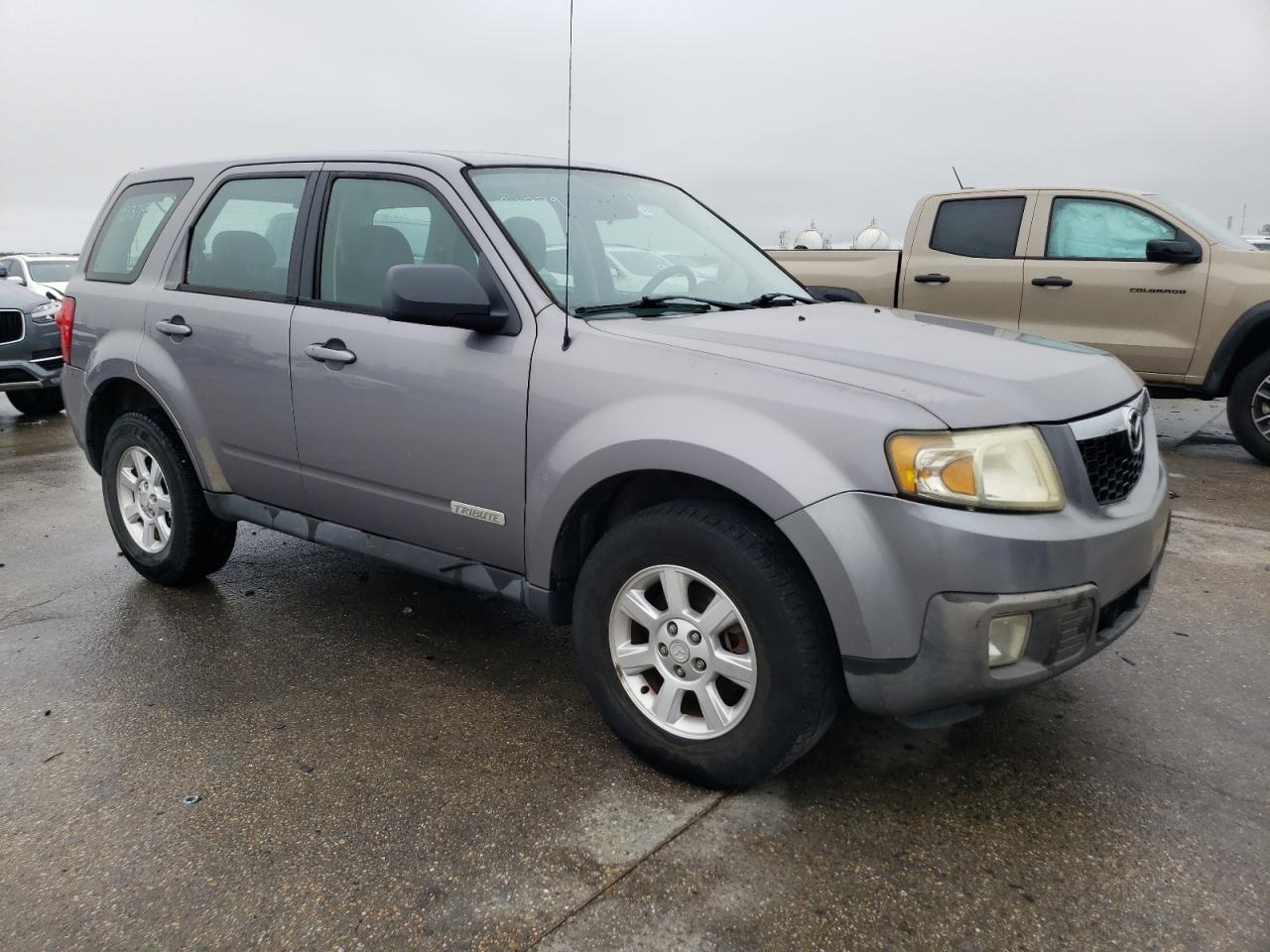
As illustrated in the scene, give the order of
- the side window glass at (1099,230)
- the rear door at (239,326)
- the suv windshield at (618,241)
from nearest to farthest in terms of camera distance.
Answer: the suv windshield at (618,241), the rear door at (239,326), the side window glass at (1099,230)

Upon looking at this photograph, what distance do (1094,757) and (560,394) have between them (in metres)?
1.87

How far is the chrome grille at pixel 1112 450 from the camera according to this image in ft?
8.33

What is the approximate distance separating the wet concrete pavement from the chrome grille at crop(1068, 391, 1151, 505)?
0.84 meters

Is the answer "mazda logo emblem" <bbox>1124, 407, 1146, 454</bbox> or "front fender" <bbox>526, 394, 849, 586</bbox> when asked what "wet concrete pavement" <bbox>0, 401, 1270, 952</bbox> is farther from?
"mazda logo emblem" <bbox>1124, 407, 1146, 454</bbox>

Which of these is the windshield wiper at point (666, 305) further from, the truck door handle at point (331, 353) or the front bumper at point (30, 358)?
the front bumper at point (30, 358)

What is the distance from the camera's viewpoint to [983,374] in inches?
99.4

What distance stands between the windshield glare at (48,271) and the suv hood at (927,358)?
1685 cm

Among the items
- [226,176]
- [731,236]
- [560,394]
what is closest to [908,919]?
[560,394]

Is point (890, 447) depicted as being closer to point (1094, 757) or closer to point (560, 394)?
point (560, 394)

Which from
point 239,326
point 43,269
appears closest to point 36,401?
point 239,326

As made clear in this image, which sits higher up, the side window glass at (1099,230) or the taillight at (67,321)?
the side window glass at (1099,230)

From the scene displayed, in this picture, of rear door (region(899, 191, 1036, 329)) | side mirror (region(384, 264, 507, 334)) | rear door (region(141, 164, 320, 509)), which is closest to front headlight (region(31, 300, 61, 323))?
rear door (region(141, 164, 320, 509))

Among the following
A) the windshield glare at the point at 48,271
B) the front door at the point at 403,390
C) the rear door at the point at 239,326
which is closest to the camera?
the front door at the point at 403,390

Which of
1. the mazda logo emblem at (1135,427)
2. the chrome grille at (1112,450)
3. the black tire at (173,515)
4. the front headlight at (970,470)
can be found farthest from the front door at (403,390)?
the mazda logo emblem at (1135,427)
